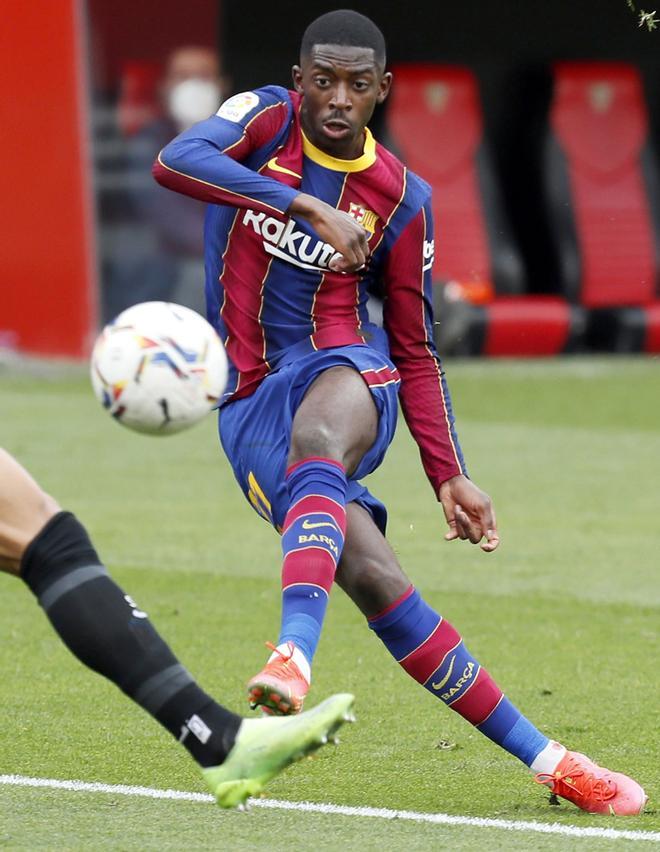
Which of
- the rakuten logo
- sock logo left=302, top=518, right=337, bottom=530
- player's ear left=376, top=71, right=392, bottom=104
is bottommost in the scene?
sock logo left=302, top=518, right=337, bottom=530

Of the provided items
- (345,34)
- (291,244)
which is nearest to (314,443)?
(291,244)

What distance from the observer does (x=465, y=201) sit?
19531mm

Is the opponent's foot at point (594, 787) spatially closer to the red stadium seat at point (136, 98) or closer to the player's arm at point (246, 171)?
the player's arm at point (246, 171)

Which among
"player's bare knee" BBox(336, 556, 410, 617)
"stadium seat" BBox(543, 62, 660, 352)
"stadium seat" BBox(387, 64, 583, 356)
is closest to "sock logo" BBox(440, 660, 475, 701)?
"player's bare knee" BBox(336, 556, 410, 617)

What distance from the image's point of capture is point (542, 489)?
38.1ft

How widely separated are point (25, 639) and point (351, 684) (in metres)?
1.46

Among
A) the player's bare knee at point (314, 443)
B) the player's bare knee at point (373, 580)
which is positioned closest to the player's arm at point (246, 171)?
the player's bare knee at point (314, 443)

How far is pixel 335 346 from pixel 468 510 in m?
0.59

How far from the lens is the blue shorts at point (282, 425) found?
204 inches

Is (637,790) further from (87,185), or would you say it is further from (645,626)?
(87,185)

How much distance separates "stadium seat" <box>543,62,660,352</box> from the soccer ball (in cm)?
1491

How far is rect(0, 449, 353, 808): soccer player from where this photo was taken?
4.21m

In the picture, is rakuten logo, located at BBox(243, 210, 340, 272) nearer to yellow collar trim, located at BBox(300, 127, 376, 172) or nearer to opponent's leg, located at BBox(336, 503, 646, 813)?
yellow collar trim, located at BBox(300, 127, 376, 172)

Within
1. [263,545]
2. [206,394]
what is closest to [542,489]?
[263,545]
